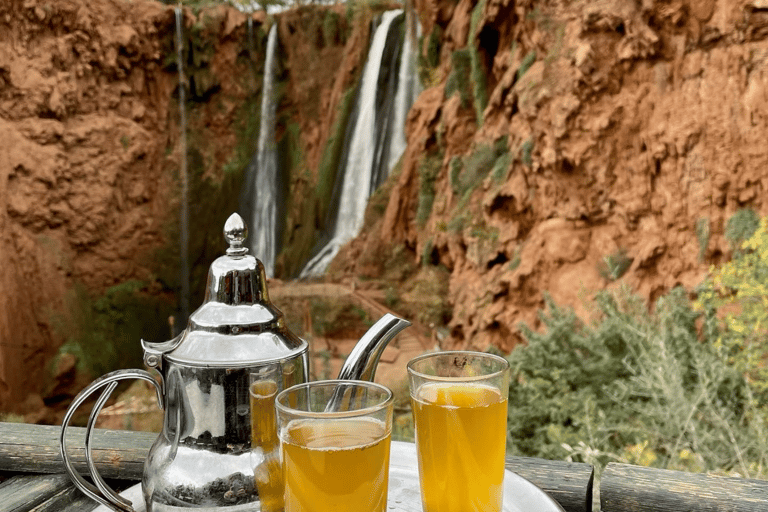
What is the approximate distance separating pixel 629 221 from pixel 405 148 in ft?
15.5

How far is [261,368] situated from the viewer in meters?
0.81

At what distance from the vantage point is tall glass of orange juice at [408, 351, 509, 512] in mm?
754

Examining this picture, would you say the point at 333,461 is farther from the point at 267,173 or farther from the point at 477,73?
the point at 267,173

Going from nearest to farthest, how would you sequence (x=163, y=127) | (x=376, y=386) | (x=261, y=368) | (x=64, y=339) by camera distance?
1. (x=376, y=386)
2. (x=261, y=368)
3. (x=64, y=339)
4. (x=163, y=127)

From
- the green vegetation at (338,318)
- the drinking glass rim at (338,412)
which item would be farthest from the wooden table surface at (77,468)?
the green vegetation at (338,318)

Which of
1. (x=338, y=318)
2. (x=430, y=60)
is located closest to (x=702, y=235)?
(x=338, y=318)

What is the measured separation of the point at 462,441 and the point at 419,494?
177 mm

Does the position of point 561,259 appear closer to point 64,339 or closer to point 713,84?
point 713,84

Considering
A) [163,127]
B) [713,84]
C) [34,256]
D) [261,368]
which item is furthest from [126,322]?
[261,368]

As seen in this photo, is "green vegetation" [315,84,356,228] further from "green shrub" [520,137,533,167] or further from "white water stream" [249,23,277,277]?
"green shrub" [520,137,533,167]

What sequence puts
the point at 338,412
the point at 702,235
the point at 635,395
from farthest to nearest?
the point at 702,235, the point at 635,395, the point at 338,412

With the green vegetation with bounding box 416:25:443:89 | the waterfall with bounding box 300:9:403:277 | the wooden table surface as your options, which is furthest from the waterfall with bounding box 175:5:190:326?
the wooden table surface

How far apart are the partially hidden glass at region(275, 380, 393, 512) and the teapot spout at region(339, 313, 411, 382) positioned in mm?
184

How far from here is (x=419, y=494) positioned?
2.92 ft
